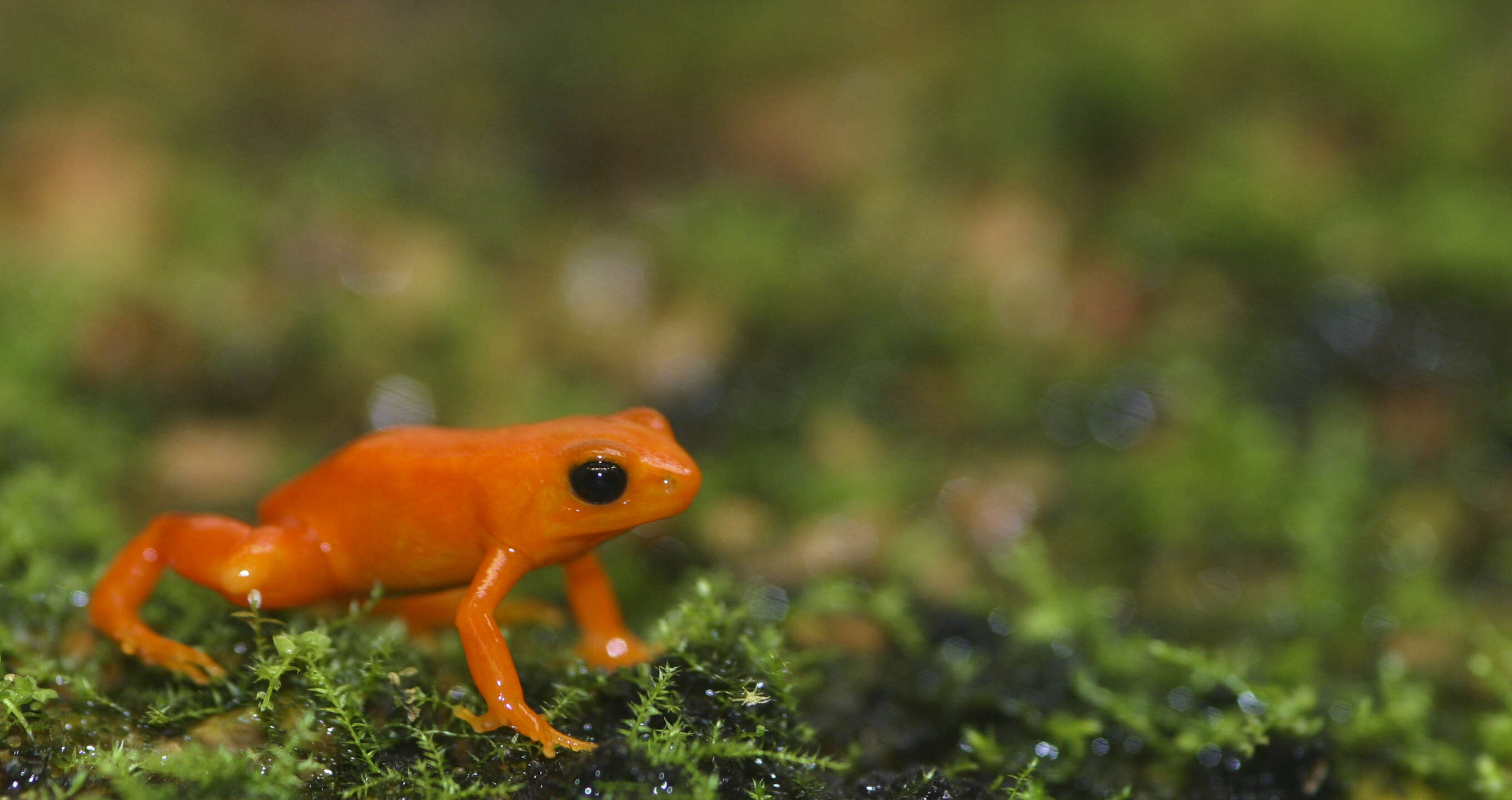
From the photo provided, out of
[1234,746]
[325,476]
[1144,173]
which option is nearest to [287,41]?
[325,476]

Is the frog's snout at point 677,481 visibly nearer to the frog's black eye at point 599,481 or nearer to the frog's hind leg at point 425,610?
the frog's black eye at point 599,481

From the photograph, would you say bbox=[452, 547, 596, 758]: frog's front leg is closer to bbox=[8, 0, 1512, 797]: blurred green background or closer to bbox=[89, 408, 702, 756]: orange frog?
bbox=[89, 408, 702, 756]: orange frog

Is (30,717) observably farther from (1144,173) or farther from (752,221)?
(1144,173)

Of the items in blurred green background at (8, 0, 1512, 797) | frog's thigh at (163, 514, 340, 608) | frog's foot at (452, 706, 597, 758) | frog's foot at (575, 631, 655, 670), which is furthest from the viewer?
blurred green background at (8, 0, 1512, 797)

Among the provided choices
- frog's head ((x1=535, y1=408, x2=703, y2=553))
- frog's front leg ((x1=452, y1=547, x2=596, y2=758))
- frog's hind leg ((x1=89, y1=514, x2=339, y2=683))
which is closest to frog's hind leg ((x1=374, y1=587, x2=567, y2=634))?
frog's hind leg ((x1=89, y1=514, x2=339, y2=683))

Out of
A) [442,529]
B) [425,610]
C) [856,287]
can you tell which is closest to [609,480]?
[442,529]

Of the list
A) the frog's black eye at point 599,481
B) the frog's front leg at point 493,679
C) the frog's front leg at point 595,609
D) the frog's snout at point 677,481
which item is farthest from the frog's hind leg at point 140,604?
the frog's snout at point 677,481

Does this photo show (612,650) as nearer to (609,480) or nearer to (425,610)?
(425,610)
